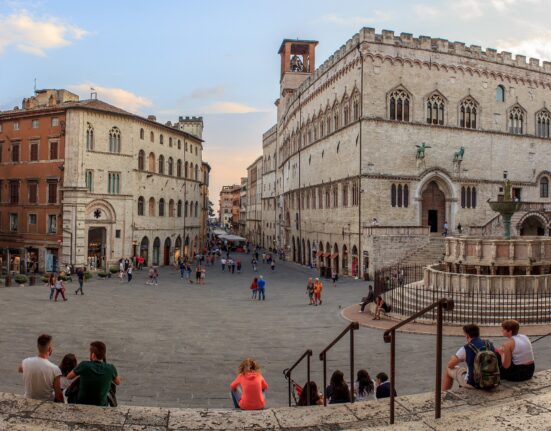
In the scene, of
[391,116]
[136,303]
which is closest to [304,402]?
[136,303]

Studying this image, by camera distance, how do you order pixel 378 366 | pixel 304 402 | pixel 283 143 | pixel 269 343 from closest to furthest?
pixel 304 402 < pixel 378 366 < pixel 269 343 < pixel 283 143

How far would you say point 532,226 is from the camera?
137ft

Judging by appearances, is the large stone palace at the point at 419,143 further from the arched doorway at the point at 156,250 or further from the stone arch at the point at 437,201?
the arched doorway at the point at 156,250

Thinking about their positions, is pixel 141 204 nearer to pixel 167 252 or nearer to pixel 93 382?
pixel 167 252

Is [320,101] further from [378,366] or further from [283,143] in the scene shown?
[378,366]

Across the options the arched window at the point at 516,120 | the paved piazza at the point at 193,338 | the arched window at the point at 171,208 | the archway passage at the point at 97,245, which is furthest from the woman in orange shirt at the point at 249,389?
the arched window at the point at 171,208

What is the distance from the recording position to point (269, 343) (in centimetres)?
1655

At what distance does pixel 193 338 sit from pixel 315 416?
12156 mm

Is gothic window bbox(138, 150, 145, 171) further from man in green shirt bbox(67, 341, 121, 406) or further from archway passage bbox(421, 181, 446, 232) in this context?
man in green shirt bbox(67, 341, 121, 406)

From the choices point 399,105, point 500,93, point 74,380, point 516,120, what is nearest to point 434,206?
point 399,105

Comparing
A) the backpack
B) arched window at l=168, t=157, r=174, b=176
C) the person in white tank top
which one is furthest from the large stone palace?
the backpack

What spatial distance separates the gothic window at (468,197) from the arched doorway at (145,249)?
91.0 feet

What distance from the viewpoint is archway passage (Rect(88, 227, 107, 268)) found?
4338 cm

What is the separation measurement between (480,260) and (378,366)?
10.3 metres
